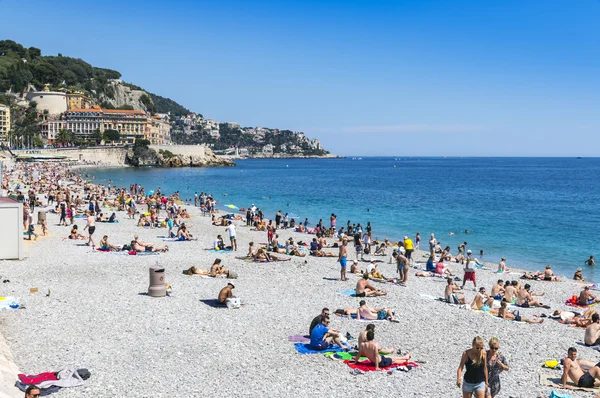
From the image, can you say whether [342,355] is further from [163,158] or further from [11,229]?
[163,158]

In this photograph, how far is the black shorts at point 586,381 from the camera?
360 inches

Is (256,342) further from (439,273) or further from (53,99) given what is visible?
(53,99)

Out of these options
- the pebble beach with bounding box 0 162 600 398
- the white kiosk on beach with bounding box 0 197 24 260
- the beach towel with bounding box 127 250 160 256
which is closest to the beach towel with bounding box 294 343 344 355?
the pebble beach with bounding box 0 162 600 398

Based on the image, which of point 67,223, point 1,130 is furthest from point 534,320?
point 1,130

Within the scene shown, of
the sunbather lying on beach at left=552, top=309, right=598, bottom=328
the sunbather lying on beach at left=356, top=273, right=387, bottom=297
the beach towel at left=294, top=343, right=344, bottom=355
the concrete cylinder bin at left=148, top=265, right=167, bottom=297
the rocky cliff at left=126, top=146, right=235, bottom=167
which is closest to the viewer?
the beach towel at left=294, top=343, right=344, bottom=355

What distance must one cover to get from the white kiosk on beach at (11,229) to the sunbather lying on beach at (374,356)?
1201cm

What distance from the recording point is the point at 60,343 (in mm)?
10141

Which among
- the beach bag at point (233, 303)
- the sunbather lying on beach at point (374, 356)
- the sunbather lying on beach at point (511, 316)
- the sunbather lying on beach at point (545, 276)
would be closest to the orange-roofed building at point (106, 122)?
the sunbather lying on beach at point (545, 276)

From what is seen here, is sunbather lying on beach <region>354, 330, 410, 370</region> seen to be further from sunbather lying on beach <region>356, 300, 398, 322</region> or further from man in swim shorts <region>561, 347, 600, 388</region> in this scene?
sunbather lying on beach <region>356, 300, 398, 322</region>

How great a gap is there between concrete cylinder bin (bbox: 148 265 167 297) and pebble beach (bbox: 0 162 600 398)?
0.24 m

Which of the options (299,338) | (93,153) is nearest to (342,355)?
(299,338)

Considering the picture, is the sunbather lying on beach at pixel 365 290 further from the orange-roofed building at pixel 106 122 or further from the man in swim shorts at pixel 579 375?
the orange-roofed building at pixel 106 122

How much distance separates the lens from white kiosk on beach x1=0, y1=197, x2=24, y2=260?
16547 mm

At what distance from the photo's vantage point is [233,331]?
37.5 feet
